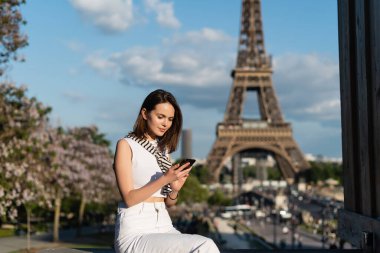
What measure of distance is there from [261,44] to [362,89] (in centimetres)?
7802

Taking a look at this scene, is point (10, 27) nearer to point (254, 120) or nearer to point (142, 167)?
point (142, 167)

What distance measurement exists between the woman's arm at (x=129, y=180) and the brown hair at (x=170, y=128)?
25 cm

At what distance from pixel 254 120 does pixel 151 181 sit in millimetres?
75187

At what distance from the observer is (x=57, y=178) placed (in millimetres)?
25125

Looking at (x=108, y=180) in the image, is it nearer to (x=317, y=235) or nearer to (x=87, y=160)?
(x=87, y=160)

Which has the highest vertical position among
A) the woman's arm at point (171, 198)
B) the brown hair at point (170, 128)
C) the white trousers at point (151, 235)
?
the brown hair at point (170, 128)

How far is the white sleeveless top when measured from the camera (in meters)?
3.32

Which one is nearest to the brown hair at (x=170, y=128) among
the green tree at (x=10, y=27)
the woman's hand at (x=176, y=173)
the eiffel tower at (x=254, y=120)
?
the woman's hand at (x=176, y=173)

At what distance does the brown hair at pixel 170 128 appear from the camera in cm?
347

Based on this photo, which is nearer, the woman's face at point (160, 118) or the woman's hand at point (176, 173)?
the woman's hand at point (176, 173)

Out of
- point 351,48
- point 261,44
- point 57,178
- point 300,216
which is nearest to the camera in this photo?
point 351,48

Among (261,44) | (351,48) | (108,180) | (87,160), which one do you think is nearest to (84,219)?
(108,180)

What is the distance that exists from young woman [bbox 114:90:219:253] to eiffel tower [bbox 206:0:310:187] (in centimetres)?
6782

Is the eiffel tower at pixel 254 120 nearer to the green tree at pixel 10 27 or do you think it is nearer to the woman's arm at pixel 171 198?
the green tree at pixel 10 27
